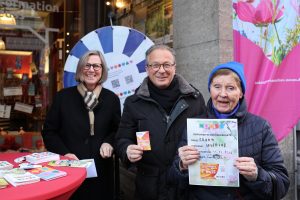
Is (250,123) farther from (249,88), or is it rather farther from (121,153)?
(249,88)

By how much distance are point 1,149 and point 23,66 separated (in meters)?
1.37

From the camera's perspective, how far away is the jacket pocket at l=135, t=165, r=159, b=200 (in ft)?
8.97

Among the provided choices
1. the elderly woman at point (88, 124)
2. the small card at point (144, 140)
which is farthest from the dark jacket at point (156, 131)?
the elderly woman at point (88, 124)

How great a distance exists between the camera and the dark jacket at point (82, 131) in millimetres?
3219

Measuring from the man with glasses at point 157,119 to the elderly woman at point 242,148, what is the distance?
1.50ft

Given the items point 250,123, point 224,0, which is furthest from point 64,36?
point 250,123

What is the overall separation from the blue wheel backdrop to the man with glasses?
1151 millimetres

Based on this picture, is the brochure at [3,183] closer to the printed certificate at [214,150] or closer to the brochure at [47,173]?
the brochure at [47,173]

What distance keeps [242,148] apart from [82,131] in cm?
153

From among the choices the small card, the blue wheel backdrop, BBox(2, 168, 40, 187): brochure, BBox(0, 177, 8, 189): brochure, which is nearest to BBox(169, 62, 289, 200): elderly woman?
the small card

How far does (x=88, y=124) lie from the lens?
10.6 feet

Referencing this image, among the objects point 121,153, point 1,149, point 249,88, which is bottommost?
point 1,149

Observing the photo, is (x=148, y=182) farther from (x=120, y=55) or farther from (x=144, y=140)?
(x=120, y=55)

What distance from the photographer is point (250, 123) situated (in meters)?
2.20
